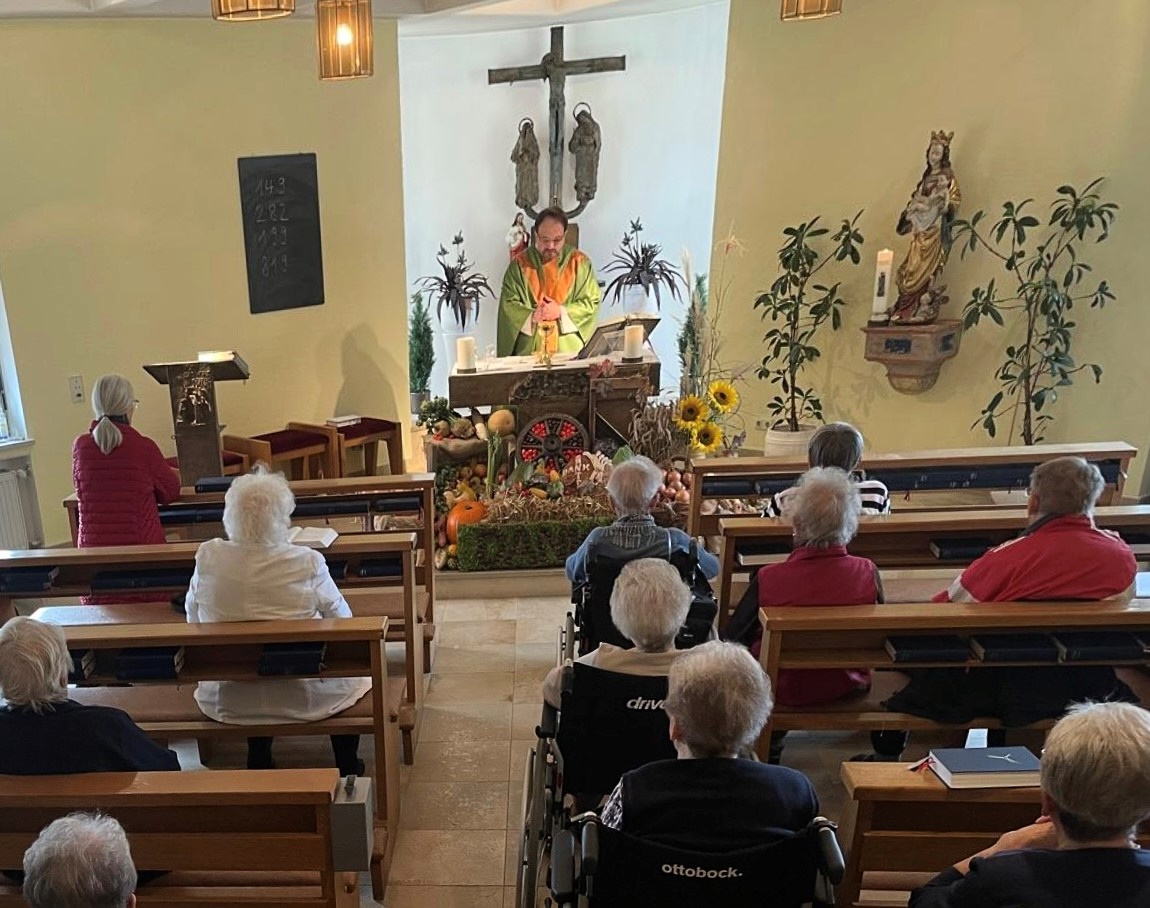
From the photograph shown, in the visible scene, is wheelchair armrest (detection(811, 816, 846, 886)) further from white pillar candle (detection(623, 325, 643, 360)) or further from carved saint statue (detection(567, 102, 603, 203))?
carved saint statue (detection(567, 102, 603, 203))

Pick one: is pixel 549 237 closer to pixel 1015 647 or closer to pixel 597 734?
pixel 1015 647

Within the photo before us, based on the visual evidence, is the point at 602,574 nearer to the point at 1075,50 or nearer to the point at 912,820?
the point at 912,820

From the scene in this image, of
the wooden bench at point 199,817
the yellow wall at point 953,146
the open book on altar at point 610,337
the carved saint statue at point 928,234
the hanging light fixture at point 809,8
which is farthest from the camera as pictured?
the carved saint statue at point 928,234

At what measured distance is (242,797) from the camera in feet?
5.15

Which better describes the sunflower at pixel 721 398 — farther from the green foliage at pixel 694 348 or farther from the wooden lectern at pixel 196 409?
the wooden lectern at pixel 196 409

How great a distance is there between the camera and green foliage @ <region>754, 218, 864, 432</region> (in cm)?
552

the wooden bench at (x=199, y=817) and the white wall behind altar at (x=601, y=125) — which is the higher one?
the white wall behind altar at (x=601, y=125)

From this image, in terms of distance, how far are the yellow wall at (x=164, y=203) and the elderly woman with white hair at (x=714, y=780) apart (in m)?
4.55

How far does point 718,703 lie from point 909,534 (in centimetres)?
179

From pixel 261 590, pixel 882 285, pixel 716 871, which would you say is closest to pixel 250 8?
pixel 261 590

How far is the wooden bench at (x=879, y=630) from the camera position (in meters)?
2.06

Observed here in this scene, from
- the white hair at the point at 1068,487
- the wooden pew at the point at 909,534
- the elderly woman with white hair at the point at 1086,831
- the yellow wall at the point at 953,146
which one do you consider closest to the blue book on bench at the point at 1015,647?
the white hair at the point at 1068,487

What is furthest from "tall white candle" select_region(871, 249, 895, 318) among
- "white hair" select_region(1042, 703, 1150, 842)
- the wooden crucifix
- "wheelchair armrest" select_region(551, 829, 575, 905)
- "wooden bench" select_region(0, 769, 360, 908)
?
"wooden bench" select_region(0, 769, 360, 908)

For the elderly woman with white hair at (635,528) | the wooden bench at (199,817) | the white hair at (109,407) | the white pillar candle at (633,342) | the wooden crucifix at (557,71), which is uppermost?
the wooden crucifix at (557,71)
